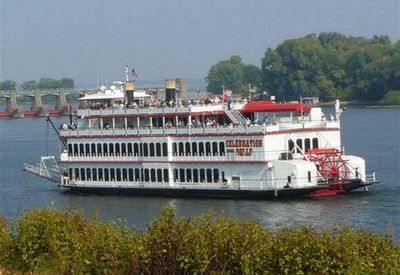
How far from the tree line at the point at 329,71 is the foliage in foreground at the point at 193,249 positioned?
9808 cm

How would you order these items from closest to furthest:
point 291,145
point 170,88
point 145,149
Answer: point 291,145, point 145,149, point 170,88

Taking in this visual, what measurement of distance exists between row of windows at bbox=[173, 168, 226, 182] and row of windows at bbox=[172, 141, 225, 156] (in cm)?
67

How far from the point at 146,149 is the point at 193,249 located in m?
25.7

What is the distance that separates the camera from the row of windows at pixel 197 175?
4222 cm

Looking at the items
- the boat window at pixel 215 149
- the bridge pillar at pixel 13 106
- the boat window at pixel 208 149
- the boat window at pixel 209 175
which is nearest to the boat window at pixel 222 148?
the boat window at pixel 215 149

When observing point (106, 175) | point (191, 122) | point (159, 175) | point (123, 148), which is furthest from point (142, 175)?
point (191, 122)

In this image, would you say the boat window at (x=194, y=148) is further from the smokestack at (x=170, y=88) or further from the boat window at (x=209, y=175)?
the smokestack at (x=170, y=88)

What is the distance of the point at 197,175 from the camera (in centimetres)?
4281

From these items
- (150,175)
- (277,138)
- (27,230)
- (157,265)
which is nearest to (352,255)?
(157,265)

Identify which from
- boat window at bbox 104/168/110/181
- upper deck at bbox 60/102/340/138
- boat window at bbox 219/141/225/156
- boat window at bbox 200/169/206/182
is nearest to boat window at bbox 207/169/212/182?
boat window at bbox 200/169/206/182

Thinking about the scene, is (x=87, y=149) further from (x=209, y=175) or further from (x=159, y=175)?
(x=209, y=175)

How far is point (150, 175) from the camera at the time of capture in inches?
1736

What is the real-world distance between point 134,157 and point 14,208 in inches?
244

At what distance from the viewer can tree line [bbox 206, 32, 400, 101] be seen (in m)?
123
